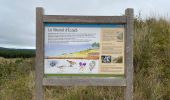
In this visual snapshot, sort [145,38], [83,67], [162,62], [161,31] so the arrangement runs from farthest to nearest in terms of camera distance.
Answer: [161,31]
[145,38]
[162,62]
[83,67]

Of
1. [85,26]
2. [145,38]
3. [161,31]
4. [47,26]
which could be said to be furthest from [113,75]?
[161,31]

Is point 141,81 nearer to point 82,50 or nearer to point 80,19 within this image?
point 82,50

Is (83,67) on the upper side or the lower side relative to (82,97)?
upper

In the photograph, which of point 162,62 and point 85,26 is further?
point 162,62

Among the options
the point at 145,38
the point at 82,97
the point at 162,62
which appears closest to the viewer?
the point at 82,97

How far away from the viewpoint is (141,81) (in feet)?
27.6

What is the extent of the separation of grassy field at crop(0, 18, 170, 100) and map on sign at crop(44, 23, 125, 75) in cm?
124

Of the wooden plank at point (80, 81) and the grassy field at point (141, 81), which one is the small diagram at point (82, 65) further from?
the grassy field at point (141, 81)

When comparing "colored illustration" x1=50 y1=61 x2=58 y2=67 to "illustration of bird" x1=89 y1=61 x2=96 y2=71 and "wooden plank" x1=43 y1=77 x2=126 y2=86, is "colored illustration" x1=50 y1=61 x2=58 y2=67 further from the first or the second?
"illustration of bird" x1=89 y1=61 x2=96 y2=71

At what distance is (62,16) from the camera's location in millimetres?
6891

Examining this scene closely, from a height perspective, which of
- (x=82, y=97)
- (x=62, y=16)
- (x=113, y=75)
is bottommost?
(x=82, y=97)

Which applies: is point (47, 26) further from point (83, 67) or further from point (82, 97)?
point (82, 97)

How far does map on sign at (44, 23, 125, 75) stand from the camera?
6.81 meters

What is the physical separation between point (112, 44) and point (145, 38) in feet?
10.2
